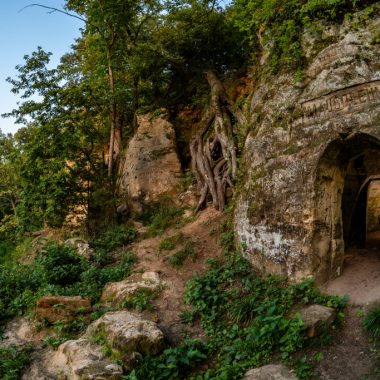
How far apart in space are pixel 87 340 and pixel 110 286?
2.11 meters

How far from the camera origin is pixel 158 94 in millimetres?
14328

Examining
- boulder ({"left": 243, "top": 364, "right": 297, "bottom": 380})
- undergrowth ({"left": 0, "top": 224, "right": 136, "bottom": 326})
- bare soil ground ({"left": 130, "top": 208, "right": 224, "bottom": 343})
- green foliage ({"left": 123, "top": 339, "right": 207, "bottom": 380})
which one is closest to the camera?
boulder ({"left": 243, "top": 364, "right": 297, "bottom": 380})

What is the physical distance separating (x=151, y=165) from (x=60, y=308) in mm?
6785

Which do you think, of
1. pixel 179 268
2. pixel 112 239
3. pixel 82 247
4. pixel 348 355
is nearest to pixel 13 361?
pixel 179 268

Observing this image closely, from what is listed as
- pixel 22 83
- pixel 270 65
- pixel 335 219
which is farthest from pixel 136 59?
pixel 335 219

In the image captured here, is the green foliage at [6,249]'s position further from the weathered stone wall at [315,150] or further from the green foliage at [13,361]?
the weathered stone wall at [315,150]

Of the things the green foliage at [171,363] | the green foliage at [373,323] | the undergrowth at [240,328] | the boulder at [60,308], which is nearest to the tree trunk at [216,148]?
the undergrowth at [240,328]

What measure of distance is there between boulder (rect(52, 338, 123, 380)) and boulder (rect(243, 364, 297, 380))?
6.29ft

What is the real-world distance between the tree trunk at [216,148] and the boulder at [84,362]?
17.4 ft

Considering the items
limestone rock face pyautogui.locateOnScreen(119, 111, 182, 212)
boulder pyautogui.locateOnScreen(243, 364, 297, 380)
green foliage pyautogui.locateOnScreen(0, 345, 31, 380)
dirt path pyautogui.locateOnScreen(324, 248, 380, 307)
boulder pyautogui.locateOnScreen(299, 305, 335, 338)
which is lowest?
boulder pyautogui.locateOnScreen(243, 364, 297, 380)

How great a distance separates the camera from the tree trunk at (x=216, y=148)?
1038 cm

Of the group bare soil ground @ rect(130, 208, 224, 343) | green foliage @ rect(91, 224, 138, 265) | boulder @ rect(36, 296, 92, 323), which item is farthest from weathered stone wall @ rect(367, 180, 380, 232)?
boulder @ rect(36, 296, 92, 323)

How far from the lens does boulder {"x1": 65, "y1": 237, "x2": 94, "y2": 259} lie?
9766mm

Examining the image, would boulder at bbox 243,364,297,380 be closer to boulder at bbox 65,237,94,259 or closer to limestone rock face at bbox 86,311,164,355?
limestone rock face at bbox 86,311,164,355
